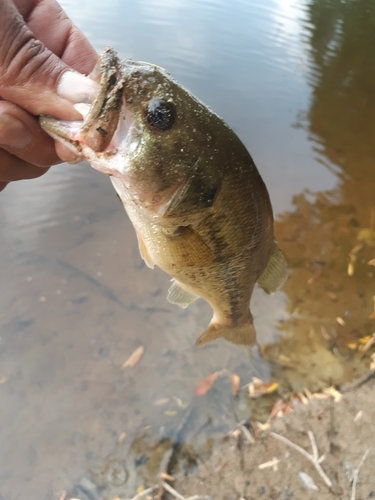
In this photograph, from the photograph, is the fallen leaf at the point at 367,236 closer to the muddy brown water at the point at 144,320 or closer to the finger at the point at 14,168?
the muddy brown water at the point at 144,320

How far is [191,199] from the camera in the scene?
139 cm

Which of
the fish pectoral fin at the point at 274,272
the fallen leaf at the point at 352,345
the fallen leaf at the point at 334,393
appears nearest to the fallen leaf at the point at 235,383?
the fallen leaf at the point at 334,393

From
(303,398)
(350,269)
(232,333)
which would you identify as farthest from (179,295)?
(350,269)

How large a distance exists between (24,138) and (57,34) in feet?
2.08

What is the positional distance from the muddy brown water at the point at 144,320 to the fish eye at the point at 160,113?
2.86 m

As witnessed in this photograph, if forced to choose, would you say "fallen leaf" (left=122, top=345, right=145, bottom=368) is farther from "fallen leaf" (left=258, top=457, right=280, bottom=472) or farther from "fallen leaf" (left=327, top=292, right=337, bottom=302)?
"fallen leaf" (left=327, top=292, right=337, bottom=302)

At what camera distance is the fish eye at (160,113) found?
1.26 m

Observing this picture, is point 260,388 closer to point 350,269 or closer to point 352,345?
point 352,345

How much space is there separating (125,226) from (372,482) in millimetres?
3824

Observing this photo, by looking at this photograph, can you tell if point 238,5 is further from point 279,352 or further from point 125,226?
point 279,352

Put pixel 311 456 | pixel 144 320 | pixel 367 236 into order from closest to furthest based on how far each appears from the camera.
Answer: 1. pixel 311 456
2. pixel 144 320
3. pixel 367 236

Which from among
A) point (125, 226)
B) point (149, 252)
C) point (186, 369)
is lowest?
point (186, 369)

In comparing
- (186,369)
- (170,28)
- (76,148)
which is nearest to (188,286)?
(76,148)

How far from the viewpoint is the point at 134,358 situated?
12.9 feet
